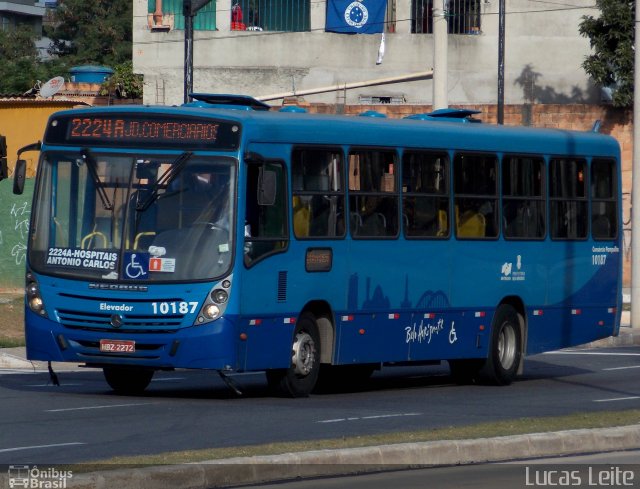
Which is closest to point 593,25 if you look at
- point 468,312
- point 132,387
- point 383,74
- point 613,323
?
point 383,74

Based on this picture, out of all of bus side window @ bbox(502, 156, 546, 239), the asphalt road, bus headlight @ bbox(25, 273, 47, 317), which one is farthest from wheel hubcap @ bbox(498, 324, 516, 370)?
bus headlight @ bbox(25, 273, 47, 317)

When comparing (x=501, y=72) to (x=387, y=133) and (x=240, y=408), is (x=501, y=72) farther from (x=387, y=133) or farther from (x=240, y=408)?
(x=240, y=408)

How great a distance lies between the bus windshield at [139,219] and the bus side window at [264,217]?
261 mm

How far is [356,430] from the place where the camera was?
1252 cm

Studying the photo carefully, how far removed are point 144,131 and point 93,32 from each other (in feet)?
203

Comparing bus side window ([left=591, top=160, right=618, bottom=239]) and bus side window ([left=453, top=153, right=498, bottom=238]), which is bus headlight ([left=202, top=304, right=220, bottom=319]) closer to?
bus side window ([left=453, top=153, right=498, bottom=238])

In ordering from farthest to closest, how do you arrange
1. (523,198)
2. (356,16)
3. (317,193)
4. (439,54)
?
(356,16), (439,54), (523,198), (317,193)

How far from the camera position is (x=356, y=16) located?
46.7 m

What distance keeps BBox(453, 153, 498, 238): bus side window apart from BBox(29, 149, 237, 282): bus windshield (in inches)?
159

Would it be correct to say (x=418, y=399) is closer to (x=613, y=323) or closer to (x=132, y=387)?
(x=132, y=387)

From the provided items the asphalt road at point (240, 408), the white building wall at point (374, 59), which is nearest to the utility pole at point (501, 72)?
the white building wall at point (374, 59)

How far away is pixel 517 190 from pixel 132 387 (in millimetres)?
5753

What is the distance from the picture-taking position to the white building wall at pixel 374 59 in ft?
151

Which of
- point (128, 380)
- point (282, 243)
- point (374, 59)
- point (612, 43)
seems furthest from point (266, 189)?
point (374, 59)
